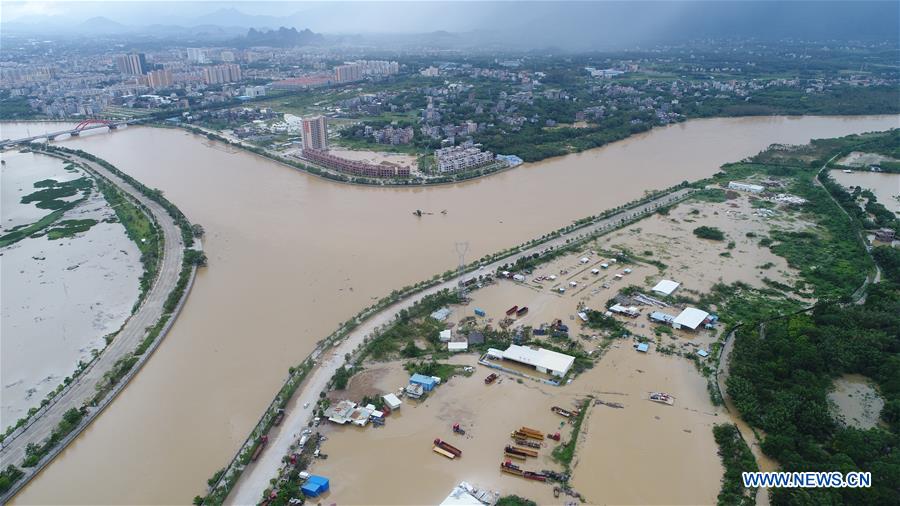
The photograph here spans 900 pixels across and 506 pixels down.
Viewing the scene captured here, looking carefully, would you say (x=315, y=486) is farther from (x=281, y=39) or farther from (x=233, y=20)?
(x=233, y=20)

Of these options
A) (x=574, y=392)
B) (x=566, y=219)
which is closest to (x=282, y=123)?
(x=566, y=219)

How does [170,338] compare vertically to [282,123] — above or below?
below

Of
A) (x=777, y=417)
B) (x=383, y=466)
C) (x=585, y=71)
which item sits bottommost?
(x=383, y=466)

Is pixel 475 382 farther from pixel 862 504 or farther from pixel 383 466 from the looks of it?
pixel 862 504

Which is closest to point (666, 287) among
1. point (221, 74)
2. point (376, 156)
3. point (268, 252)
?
point (268, 252)

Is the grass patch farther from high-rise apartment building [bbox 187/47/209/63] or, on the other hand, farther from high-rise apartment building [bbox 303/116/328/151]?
high-rise apartment building [bbox 187/47/209/63]
